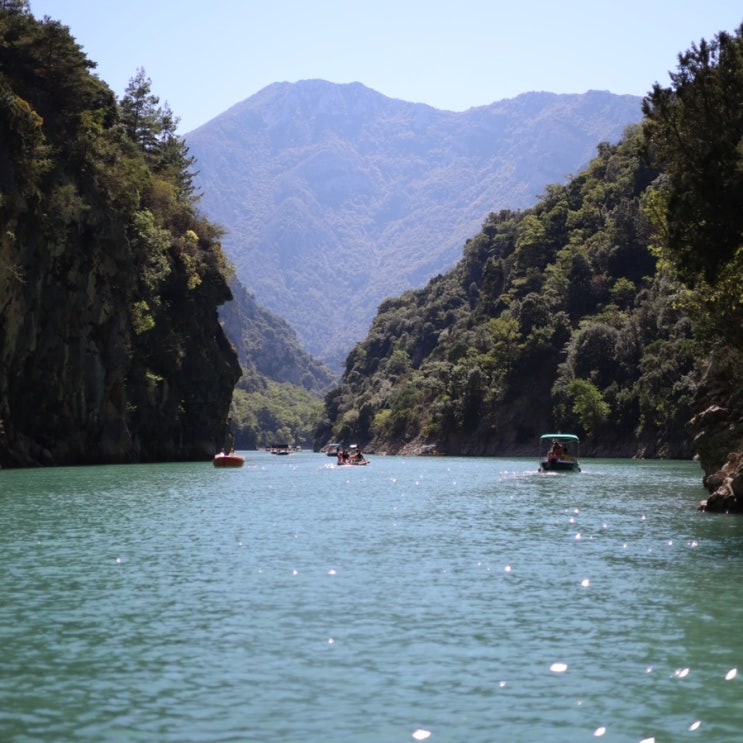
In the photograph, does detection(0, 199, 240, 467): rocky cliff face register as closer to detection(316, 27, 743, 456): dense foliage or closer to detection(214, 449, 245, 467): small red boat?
detection(214, 449, 245, 467): small red boat

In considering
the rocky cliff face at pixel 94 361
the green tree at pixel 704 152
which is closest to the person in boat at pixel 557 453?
the rocky cliff face at pixel 94 361

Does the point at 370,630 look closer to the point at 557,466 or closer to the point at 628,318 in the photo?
the point at 557,466

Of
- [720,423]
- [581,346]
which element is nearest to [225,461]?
[720,423]

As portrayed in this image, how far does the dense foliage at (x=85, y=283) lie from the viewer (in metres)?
A: 75.9

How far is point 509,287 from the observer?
624 feet

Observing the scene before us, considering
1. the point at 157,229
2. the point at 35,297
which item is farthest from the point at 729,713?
the point at 157,229

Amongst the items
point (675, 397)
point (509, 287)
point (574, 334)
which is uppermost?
point (509, 287)

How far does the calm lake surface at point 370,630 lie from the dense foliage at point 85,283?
43720mm

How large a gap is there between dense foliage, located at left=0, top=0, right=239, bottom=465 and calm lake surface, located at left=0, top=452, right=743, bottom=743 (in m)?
43.7

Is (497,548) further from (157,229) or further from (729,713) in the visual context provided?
(157,229)

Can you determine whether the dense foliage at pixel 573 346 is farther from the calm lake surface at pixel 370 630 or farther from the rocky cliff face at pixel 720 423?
the calm lake surface at pixel 370 630

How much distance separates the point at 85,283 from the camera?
286 feet

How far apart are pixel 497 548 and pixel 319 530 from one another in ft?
24.7

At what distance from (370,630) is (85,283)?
73.8 metres
